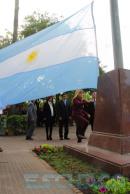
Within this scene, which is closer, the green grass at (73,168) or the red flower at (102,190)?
the red flower at (102,190)

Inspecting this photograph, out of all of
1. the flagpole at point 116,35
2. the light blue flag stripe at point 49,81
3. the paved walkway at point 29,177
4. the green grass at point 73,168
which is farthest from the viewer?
the flagpole at point 116,35

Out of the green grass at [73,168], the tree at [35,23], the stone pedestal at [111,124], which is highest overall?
the tree at [35,23]

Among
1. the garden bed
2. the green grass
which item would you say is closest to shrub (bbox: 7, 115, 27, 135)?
the garden bed

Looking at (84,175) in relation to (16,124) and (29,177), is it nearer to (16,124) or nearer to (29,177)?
(29,177)

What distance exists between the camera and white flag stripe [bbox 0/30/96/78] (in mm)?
9062

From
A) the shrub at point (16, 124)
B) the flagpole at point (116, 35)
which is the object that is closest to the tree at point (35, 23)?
the shrub at point (16, 124)

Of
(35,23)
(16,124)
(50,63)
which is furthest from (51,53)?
(35,23)

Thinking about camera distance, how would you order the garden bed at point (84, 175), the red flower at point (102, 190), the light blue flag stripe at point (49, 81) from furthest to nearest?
1. the light blue flag stripe at point (49, 81)
2. the garden bed at point (84, 175)
3. the red flower at point (102, 190)

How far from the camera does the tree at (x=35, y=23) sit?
31845 mm

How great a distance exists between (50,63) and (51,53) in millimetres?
337

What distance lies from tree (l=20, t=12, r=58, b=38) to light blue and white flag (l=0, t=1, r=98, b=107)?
72.4 ft

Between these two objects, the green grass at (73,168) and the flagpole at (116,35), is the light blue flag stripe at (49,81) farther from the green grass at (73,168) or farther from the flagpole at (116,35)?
the green grass at (73,168)

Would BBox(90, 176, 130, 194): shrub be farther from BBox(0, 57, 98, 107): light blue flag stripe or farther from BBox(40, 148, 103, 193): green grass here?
BBox(0, 57, 98, 107): light blue flag stripe

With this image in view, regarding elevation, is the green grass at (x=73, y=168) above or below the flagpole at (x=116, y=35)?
below
